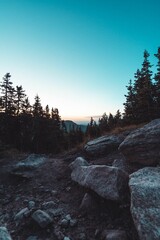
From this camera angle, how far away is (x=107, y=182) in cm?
586

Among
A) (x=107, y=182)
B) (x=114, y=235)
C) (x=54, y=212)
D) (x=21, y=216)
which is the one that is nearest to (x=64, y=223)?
(x=54, y=212)

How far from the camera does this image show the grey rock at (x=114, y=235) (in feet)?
14.5

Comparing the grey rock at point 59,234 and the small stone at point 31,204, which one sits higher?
the small stone at point 31,204

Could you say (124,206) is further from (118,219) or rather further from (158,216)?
(158,216)

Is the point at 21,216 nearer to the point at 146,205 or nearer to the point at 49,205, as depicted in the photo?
the point at 49,205

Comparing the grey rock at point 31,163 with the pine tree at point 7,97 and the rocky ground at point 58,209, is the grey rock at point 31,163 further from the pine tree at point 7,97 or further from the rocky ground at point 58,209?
the pine tree at point 7,97

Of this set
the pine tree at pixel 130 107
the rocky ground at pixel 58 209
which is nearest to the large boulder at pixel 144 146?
the rocky ground at pixel 58 209

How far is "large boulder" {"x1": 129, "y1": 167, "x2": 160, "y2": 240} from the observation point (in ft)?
12.2

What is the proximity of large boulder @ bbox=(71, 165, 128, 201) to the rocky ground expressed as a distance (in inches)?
11.9

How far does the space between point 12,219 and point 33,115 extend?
34.1 m

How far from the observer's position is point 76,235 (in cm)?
500

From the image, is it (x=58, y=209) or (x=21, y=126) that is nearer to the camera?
(x=58, y=209)

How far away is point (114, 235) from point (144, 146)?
11.5 ft

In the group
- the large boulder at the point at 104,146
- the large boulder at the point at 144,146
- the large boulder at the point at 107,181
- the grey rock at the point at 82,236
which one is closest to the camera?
the grey rock at the point at 82,236
